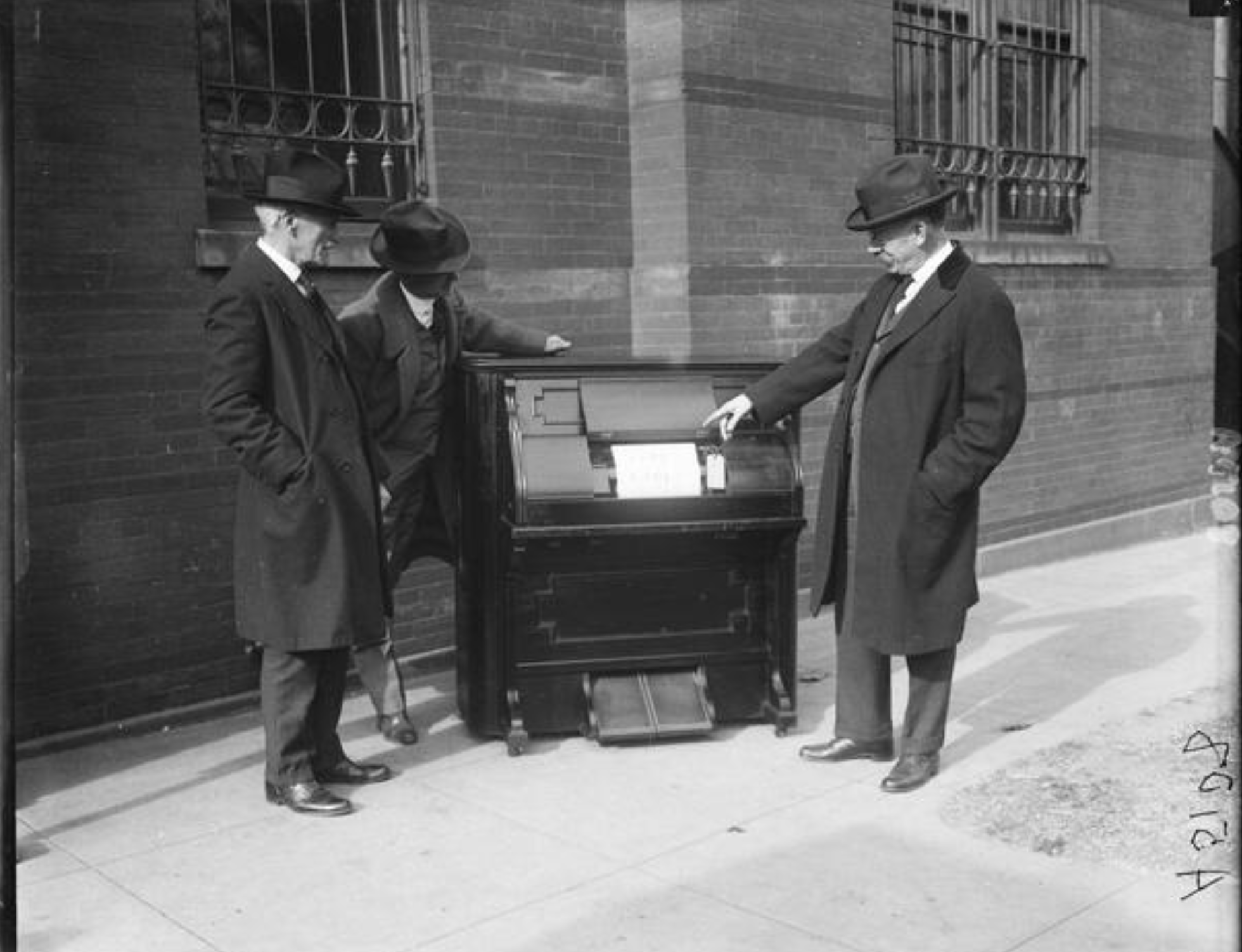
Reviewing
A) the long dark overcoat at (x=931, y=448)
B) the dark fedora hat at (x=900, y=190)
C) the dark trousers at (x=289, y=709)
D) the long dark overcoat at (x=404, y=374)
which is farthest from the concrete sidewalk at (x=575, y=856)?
the dark fedora hat at (x=900, y=190)

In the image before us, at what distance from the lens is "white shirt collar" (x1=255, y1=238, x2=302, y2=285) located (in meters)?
4.72

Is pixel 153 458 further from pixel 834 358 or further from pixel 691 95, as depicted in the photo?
pixel 691 95

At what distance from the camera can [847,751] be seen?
17.6 feet

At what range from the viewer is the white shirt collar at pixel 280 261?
4723 mm

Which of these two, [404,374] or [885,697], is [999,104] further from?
[404,374]

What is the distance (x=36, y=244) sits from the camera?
5.43 meters

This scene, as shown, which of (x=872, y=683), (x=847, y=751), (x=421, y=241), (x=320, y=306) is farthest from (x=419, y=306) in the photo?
(x=847, y=751)

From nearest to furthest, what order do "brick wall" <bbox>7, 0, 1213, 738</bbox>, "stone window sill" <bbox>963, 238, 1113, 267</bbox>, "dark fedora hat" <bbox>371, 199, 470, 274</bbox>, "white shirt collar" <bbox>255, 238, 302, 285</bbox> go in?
"white shirt collar" <bbox>255, 238, 302, 285</bbox> → "dark fedora hat" <bbox>371, 199, 470, 274</bbox> → "brick wall" <bbox>7, 0, 1213, 738</bbox> → "stone window sill" <bbox>963, 238, 1113, 267</bbox>

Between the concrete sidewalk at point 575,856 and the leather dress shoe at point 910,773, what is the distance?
0.05m

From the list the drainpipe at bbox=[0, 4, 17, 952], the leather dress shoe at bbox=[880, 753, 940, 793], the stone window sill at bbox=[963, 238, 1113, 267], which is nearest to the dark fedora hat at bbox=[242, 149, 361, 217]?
the drainpipe at bbox=[0, 4, 17, 952]

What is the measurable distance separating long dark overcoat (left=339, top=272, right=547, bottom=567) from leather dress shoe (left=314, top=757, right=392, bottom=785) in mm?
851

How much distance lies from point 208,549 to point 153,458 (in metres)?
0.45

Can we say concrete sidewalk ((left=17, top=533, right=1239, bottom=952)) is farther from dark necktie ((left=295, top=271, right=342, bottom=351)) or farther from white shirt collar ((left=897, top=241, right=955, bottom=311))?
white shirt collar ((left=897, top=241, right=955, bottom=311))

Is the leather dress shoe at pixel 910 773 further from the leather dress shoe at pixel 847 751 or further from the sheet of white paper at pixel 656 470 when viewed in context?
the sheet of white paper at pixel 656 470
